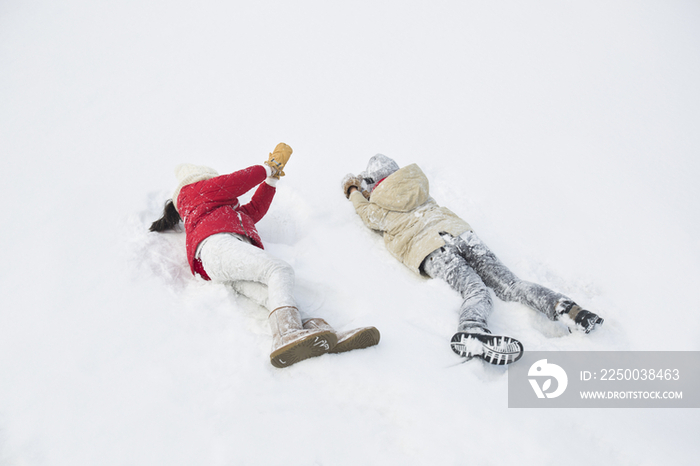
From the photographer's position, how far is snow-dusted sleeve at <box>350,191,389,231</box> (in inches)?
114

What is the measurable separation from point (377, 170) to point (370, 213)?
57 cm

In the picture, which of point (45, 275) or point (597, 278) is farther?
point (597, 278)

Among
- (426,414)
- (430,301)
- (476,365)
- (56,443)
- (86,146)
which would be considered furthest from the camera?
(86,146)

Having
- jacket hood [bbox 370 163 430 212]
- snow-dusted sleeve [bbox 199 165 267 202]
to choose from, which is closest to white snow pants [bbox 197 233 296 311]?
snow-dusted sleeve [bbox 199 165 267 202]

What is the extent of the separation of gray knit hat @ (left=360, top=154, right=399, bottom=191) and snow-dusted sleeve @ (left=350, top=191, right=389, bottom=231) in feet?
1.10

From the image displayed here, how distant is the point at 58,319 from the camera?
1794 millimetres

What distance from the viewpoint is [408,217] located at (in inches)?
109

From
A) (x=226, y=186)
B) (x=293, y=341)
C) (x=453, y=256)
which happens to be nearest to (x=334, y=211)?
(x=226, y=186)

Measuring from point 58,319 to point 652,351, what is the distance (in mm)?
3172

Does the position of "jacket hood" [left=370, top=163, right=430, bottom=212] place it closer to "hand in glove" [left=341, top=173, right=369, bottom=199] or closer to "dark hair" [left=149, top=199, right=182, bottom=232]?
"hand in glove" [left=341, top=173, right=369, bottom=199]

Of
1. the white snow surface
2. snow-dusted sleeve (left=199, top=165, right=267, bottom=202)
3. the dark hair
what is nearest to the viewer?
the white snow surface

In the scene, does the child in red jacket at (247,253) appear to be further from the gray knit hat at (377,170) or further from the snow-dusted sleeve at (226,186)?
the gray knit hat at (377,170)

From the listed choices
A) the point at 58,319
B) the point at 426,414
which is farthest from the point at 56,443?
the point at 426,414

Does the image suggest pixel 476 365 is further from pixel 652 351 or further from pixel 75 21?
pixel 75 21
